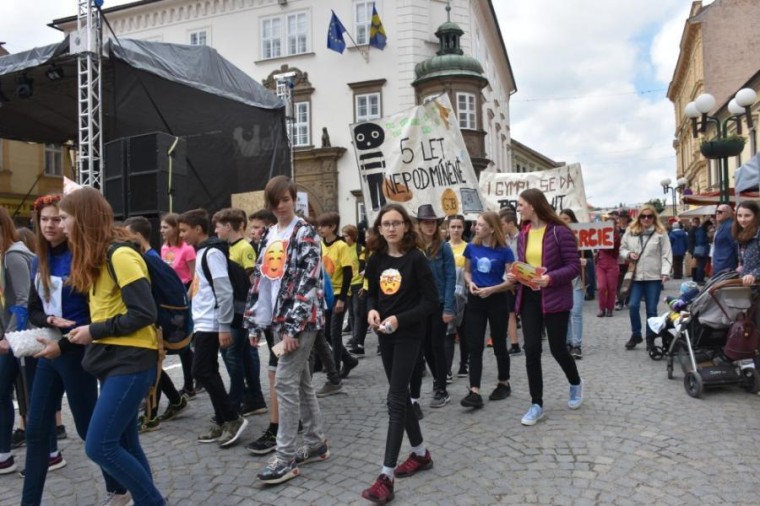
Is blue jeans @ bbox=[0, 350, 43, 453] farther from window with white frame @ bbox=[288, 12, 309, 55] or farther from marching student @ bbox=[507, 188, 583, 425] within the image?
window with white frame @ bbox=[288, 12, 309, 55]

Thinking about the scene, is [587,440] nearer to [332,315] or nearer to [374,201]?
[332,315]

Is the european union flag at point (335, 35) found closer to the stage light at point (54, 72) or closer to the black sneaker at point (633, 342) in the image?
the stage light at point (54, 72)

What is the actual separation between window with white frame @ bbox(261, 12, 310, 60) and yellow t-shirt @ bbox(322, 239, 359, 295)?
22.3m

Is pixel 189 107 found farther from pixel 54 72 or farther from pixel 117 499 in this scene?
pixel 117 499

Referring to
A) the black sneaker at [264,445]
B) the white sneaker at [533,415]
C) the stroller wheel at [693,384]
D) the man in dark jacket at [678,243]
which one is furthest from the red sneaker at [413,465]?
the man in dark jacket at [678,243]

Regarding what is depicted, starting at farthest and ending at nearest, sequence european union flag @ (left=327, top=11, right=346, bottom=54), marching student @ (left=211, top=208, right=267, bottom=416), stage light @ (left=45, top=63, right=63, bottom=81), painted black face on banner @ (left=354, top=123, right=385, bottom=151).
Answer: european union flag @ (left=327, top=11, right=346, bottom=54), stage light @ (left=45, top=63, right=63, bottom=81), painted black face on banner @ (left=354, top=123, right=385, bottom=151), marching student @ (left=211, top=208, right=267, bottom=416)

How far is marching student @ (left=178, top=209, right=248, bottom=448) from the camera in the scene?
189 inches

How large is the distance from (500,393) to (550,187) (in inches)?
336

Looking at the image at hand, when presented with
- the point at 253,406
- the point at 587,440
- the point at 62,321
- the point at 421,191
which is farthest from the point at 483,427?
the point at 421,191

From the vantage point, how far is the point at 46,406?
11.6ft

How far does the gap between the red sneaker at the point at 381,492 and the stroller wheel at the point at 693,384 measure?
3464 millimetres

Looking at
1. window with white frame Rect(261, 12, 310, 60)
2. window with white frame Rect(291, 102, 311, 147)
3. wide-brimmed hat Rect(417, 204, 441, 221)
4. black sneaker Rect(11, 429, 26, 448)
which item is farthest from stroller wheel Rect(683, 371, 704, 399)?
window with white frame Rect(261, 12, 310, 60)

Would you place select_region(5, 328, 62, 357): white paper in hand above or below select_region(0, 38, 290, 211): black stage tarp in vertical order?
below

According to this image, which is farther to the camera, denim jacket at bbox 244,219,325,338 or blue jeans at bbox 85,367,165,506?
denim jacket at bbox 244,219,325,338
